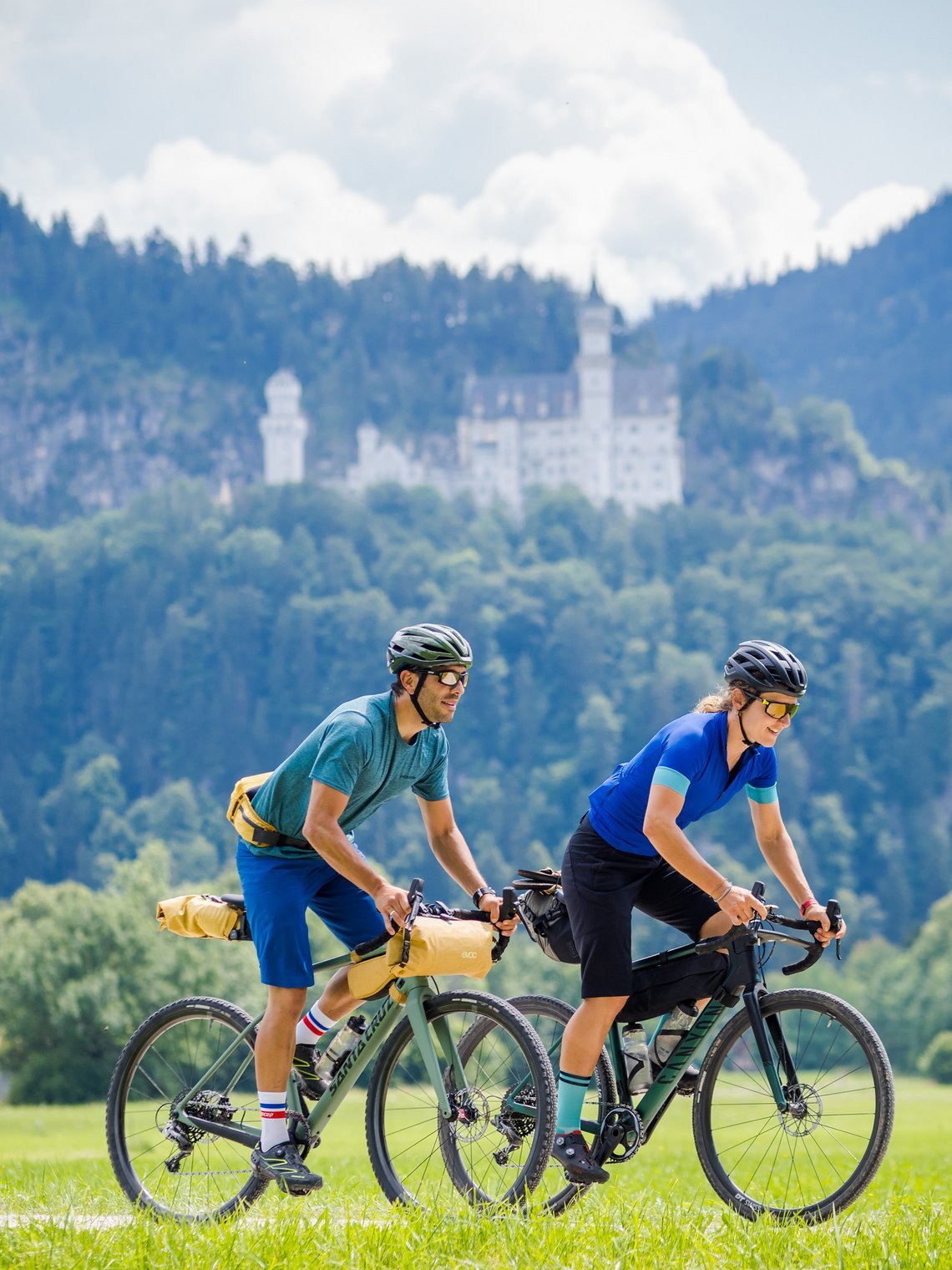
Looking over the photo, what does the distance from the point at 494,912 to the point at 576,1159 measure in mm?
817

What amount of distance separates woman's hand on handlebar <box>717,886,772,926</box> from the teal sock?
733 millimetres

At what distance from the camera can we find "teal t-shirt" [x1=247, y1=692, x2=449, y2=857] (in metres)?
5.48

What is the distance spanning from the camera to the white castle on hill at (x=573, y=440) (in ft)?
534

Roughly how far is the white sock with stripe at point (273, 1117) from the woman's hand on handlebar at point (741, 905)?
158 centimetres

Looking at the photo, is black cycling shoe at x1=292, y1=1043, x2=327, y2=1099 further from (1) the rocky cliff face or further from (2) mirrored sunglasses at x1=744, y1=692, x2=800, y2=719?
(1) the rocky cliff face

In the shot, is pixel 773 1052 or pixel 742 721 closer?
pixel 773 1052

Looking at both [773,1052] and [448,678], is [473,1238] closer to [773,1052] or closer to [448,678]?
[773,1052]

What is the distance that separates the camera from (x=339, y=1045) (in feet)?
19.3

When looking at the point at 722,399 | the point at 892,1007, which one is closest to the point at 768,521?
the point at 722,399

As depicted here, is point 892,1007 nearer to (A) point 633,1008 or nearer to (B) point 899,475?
(A) point 633,1008

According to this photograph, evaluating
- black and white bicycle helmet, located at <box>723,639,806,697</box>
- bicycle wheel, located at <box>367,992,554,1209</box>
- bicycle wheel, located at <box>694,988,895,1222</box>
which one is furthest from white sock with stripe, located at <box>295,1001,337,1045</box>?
black and white bicycle helmet, located at <box>723,639,806,697</box>

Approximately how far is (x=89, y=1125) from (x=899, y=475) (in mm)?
150025

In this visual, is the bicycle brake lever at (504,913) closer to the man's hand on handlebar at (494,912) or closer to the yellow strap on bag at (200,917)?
the man's hand on handlebar at (494,912)

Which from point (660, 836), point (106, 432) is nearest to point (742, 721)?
point (660, 836)
